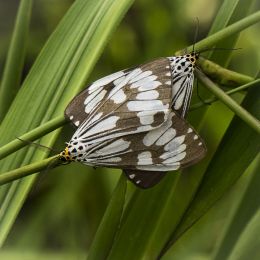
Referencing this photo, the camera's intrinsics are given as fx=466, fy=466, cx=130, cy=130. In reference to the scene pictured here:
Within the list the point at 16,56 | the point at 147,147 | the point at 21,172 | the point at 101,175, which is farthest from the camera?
the point at 101,175

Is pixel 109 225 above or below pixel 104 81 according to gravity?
below

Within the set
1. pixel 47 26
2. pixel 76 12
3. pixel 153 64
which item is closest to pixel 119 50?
pixel 47 26

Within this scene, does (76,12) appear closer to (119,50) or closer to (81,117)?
(81,117)

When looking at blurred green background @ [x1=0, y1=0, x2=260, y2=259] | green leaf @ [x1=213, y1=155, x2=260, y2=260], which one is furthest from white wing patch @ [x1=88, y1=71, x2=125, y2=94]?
blurred green background @ [x1=0, y1=0, x2=260, y2=259]

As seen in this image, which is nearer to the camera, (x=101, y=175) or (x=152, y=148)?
(x=152, y=148)

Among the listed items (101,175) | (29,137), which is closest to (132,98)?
(29,137)

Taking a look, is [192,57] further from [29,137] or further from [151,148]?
[29,137]

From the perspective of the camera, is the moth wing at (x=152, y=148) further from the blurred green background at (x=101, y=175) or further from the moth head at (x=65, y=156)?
the blurred green background at (x=101, y=175)

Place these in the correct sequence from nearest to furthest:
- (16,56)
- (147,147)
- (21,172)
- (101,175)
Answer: (21,172) < (147,147) < (16,56) < (101,175)

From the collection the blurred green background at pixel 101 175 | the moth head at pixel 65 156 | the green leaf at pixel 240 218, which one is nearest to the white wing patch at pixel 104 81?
the moth head at pixel 65 156
